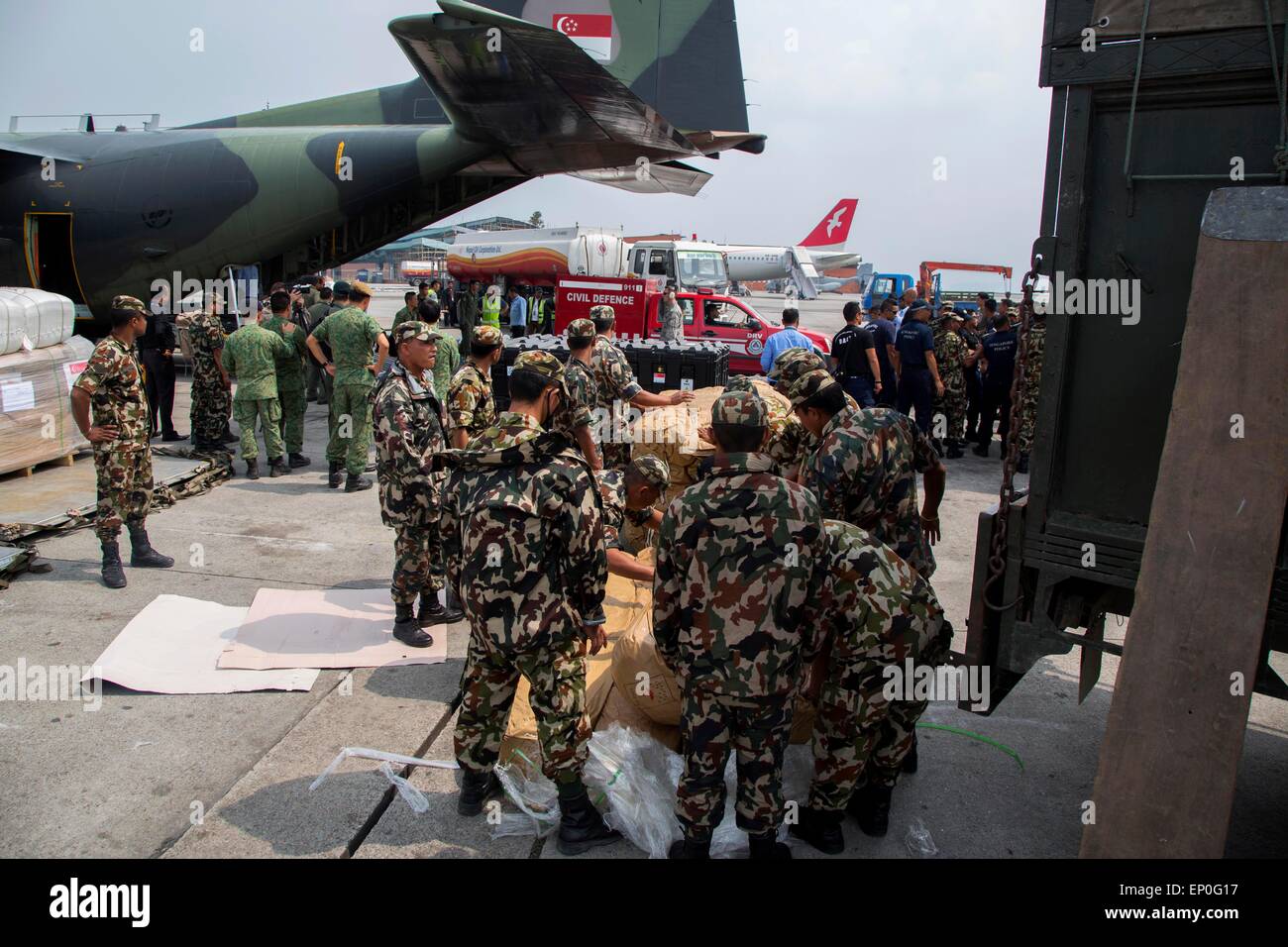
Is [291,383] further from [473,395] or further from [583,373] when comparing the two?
[473,395]

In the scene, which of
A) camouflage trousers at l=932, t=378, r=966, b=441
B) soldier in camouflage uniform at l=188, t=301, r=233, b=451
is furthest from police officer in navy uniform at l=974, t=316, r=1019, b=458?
soldier in camouflage uniform at l=188, t=301, r=233, b=451

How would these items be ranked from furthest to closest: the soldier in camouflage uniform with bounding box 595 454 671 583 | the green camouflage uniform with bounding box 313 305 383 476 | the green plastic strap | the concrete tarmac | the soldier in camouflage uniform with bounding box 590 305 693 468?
the green camouflage uniform with bounding box 313 305 383 476
the soldier in camouflage uniform with bounding box 590 305 693 468
the green plastic strap
the soldier in camouflage uniform with bounding box 595 454 671 583
the concrete tarmac

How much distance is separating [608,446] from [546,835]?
4.43m

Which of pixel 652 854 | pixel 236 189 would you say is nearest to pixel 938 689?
pixel 652 854

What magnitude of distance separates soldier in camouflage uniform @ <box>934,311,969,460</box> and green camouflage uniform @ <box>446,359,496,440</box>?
751 centimetres

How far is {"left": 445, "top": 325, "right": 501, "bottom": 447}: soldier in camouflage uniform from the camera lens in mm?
5324

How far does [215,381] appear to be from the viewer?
909 centimetres

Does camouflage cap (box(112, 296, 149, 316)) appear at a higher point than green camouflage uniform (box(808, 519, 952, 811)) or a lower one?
higher

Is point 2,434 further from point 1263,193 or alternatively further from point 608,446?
point 1263,193

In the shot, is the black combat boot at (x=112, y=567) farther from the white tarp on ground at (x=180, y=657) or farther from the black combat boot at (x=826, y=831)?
the black combat boot at (x=826, y=831)

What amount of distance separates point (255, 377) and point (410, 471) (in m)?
4.61

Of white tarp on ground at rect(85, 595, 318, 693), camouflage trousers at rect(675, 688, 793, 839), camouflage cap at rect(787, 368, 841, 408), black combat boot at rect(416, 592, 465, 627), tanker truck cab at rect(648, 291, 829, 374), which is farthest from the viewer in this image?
tanker truck cab at rect(648, 291, 829, 374)

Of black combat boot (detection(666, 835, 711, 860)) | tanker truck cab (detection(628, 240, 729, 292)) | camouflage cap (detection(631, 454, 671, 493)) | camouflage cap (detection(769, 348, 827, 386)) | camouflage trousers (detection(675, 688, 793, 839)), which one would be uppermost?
tanker truck cab (detection(628, 240, 729, 292))

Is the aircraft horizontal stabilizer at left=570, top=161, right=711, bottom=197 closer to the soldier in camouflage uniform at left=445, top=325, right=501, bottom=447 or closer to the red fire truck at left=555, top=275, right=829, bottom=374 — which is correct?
the red fire truck at left=555, top=275, right=829, bottom=374
